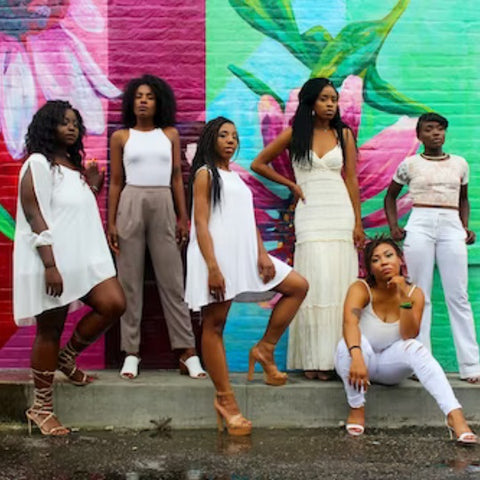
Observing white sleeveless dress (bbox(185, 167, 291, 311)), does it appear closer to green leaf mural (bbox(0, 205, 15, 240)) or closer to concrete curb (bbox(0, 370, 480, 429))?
concrete curb (bbox(0, 370, 480, 429))

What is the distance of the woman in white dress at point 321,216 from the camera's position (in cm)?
548

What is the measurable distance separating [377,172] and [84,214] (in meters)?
2.26

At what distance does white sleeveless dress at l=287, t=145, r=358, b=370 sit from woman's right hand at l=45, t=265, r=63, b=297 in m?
1.68

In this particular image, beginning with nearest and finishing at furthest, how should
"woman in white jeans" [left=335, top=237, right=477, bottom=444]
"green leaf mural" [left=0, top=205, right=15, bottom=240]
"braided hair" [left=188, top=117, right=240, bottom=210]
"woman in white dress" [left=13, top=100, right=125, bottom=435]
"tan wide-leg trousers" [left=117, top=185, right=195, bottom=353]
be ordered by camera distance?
"woman in white dress" [left=13, top=100, right=125, bottom=435] < "woman in white jeans" [left=335, top=237, right=477, bottom=444] < "braided hair" [left=188, top=117, right=240, bottom=210] < "tan wide-leg trousers" [left=117, top=185, right=195, bottom=353] < "green leaf mural" [left=0, top=205, right=15, bottom=240]

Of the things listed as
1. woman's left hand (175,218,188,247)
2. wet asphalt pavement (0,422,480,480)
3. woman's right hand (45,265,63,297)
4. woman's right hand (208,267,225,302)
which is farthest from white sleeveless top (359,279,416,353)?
woman's right hand (45,265,63,297)

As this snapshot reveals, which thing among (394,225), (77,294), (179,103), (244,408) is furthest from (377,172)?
(77,294)

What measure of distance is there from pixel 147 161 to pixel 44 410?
1.75 metres

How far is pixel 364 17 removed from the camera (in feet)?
19.8

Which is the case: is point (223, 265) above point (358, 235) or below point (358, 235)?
below

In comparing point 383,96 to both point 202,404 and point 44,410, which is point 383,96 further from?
point 44,410

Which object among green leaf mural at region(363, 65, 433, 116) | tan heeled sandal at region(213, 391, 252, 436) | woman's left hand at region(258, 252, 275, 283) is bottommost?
tan heeled sandal at region(213, 391, 252, 436)

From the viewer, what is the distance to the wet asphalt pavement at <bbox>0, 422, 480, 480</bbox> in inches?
162

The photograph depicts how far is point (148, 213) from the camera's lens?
5586 mm

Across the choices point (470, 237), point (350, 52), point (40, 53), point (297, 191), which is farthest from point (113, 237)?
point (470, 237)
